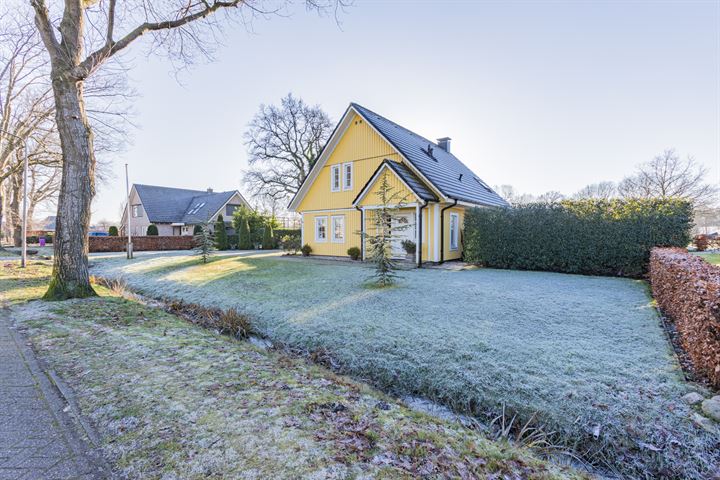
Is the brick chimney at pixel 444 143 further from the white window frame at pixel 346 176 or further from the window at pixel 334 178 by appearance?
the window at pixel 334 178

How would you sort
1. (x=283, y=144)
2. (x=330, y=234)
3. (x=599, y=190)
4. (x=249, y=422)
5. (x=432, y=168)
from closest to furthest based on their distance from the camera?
1. (x=249, y=422)
2. (x=432, y=168)
3. (x=330, y=234)
4. (x=283, y=144)
5. (x=599, y=190)

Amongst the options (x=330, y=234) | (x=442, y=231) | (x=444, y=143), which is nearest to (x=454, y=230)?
(x=442, y=231)

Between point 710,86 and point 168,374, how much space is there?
1822 centimetres

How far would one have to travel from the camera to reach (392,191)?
13.1 metres

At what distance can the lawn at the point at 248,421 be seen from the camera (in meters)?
2.09

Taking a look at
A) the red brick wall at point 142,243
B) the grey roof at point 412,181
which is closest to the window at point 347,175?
the grey roof at point 412,181

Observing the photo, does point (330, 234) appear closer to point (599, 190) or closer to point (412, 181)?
point (412, 181)

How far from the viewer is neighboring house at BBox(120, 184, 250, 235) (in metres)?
32.2

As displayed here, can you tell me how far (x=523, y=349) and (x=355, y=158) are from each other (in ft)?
40.6

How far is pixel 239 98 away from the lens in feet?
42.5

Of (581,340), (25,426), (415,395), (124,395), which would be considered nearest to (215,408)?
(124,395)

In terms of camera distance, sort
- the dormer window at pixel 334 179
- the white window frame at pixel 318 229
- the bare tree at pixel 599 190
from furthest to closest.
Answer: the bare tree at pixel 599 190, the white window frame at pixel 318 229, the dormer window at pixel 334 179

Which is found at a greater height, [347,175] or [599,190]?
[599,190]

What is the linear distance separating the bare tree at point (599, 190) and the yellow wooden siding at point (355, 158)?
35.6 m
